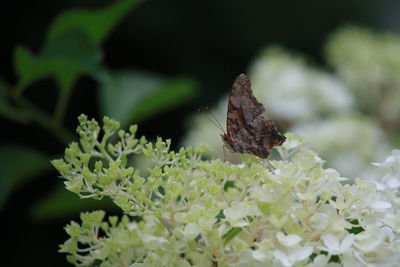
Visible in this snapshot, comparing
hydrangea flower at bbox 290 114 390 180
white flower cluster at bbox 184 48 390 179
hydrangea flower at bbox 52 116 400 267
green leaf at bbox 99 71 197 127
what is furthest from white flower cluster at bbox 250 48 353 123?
hydrangea flower at bbox 52 116 400 267

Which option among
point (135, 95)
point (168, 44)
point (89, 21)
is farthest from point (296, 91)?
point (168, 44)

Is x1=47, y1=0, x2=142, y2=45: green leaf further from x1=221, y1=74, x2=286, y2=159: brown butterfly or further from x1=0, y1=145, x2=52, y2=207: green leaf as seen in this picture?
x1=221, y1=74, x2=286, y2=159: brown butterfly

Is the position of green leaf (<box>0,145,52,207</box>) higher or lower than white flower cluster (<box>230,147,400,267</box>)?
higher

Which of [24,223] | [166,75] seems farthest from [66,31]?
[166,75]

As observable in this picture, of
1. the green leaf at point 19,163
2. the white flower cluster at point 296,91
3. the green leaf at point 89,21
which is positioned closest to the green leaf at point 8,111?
the green leaf at point 19,163

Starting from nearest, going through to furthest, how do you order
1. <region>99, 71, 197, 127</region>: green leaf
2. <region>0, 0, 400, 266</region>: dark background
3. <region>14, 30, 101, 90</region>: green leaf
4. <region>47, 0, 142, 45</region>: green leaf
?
<region>14, 30, 101, 90</region>: green leaf < <region>47, 0, 142, 45</region>: green leaf < <region>99, 71, 197, 127</region>: green leaf < <region>0, 0, 400, 266</region>: dark background

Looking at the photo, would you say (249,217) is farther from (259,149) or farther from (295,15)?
(295,15)

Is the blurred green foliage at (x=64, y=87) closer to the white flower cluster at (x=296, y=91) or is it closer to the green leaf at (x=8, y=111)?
the green leaf at (x=8, y=111)
